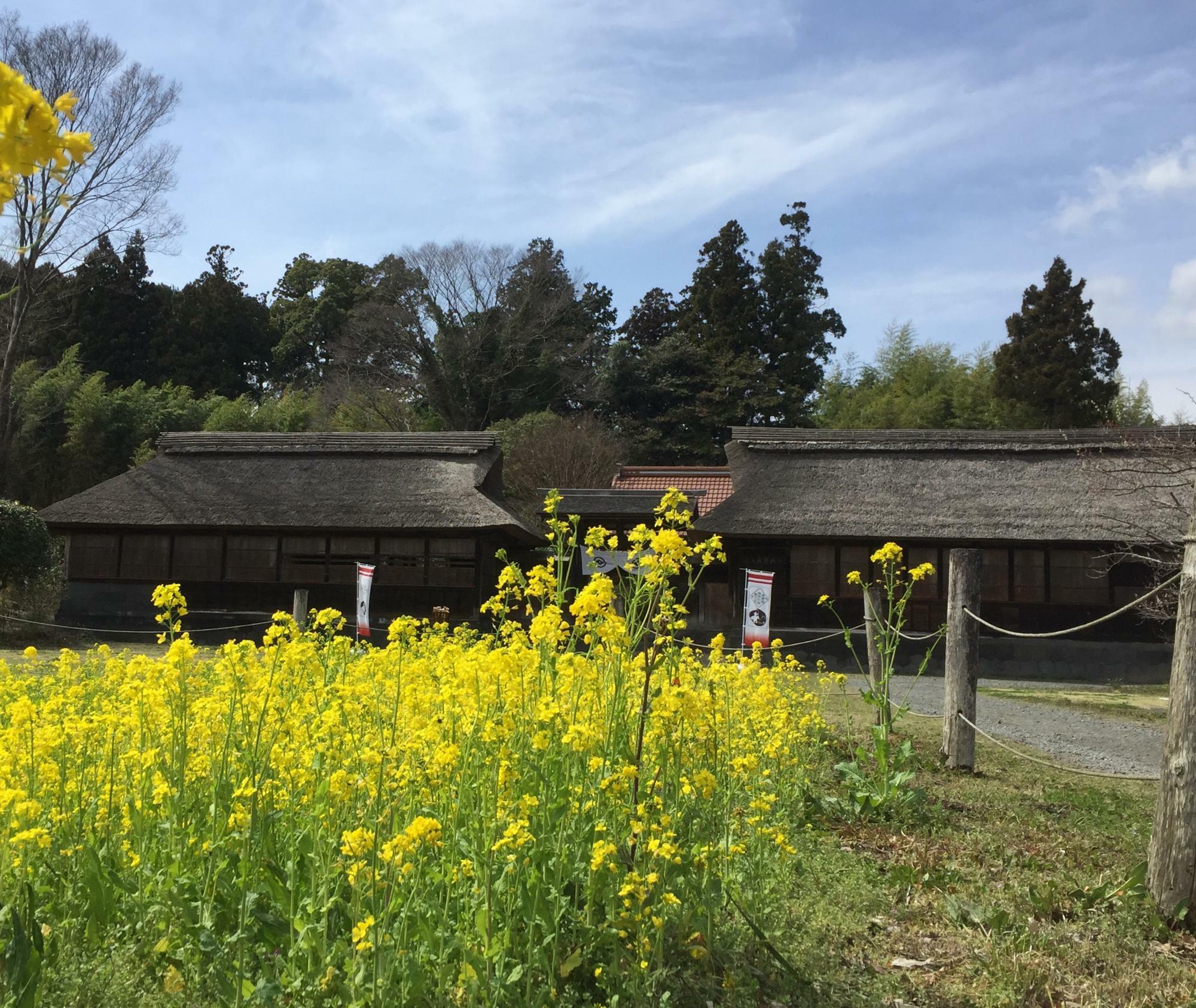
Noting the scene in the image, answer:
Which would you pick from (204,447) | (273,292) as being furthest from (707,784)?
(273,292)

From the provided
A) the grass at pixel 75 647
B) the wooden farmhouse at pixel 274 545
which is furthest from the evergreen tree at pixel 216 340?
the grass at pixel 75 647

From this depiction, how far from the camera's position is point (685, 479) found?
26250 mm

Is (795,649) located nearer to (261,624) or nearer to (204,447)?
(261,624)

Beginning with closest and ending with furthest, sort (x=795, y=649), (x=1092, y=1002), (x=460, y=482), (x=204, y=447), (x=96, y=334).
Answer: (x=1092, y=1002) → (x=795, y=649) → (x=460, y=482) → (x=204, y=447) → (x=96, y=334)

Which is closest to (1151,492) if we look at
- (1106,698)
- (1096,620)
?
(1106,698)

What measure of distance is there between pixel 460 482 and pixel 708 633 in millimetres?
5763

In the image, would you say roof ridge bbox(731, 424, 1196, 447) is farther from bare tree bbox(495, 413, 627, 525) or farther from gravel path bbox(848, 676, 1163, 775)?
gravel path bbox(848, 676, 1163, 775)

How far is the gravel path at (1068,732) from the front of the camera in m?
7.44

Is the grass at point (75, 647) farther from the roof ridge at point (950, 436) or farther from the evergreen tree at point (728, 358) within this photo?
the evergreen tree at point (728, 358)

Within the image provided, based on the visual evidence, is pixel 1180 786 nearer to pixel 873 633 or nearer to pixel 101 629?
pixel 873 633

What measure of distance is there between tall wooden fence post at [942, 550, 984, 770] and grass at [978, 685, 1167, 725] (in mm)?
5127

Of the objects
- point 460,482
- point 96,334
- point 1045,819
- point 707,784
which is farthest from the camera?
point 96,334

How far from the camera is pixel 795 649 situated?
54.2ft

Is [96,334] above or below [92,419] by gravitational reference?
above
